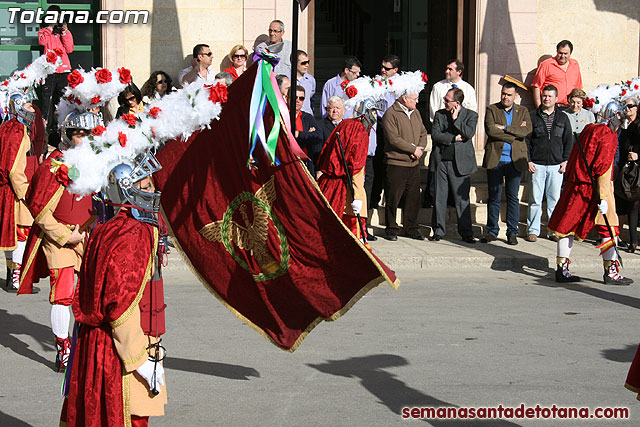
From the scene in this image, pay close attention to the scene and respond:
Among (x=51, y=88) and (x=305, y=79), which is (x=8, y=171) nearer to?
(x=51, y=88)

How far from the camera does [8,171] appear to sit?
10797mm

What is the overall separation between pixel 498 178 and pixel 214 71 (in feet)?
14.6

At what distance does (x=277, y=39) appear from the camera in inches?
556

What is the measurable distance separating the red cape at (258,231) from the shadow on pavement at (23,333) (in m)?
2.01

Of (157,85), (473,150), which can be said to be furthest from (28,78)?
(473,150)

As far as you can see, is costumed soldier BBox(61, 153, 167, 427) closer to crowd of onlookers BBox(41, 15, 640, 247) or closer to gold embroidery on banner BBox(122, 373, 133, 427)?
gold embroidery on banner BBox(122, 373, 133, 427)

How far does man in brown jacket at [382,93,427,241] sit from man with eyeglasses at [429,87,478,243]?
260mm

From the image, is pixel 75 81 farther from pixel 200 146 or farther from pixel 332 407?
pixel 332 407

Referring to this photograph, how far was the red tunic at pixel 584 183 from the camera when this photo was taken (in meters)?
11.0

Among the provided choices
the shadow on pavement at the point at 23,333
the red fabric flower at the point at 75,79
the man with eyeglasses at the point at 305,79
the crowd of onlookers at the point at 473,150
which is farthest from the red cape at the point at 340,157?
the red fabric flower at the point at 75,79

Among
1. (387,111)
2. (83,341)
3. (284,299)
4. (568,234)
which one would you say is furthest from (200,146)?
(387,111)

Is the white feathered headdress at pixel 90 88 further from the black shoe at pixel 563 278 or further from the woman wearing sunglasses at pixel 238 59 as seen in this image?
the woman wearing sunglasses at pixel 238 59

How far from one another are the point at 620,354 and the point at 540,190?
5480mm
